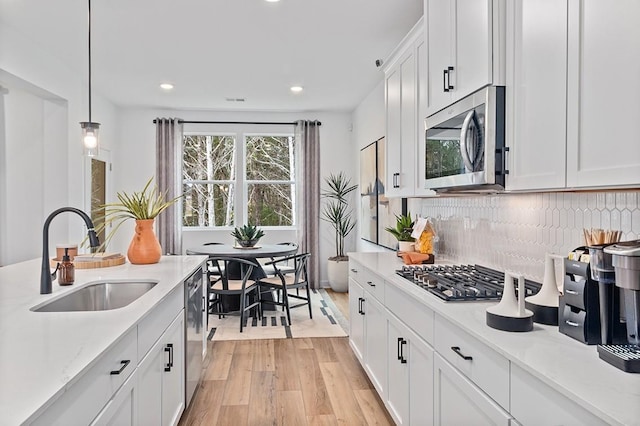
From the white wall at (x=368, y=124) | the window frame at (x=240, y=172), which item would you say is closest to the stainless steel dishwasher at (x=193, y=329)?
the white wall at (x=368, y=124)

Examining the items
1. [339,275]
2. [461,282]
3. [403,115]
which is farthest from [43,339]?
[339,275]

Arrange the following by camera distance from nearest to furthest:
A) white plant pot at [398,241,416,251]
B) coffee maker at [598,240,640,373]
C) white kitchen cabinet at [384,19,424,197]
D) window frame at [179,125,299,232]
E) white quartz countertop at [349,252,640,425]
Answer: white quartz countertop at [349,252,640,425], coffee maker at [598,240,640,373], white kitchen cabinet at [384,19,424,197], white plant pot at [398,241,416,251], window frame at [179,125,299,232]

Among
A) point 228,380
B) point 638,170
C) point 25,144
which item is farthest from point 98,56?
point 638,170

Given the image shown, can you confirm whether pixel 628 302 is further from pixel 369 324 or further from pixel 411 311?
pixel 369 324

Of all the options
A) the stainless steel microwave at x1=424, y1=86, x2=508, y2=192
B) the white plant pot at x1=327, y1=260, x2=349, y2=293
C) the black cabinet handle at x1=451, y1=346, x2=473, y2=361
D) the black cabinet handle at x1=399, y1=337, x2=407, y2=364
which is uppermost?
the stainless steel microwave at x1=424, y1=86, x2=508, y2=192

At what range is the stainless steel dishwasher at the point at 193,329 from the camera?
2.59 meters

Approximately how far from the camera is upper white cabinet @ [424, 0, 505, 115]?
1.88m

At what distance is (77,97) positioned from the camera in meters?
4.82

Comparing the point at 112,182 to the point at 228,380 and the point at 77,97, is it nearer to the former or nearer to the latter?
the point at 77,97

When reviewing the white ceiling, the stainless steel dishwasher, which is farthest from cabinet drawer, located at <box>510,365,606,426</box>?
the white ceiling

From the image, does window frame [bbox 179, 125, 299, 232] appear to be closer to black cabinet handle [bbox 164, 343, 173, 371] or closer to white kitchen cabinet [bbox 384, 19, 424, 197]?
white kitchen cabinet [bbox 384, 19, 424, 197]

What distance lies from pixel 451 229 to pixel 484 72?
147 cm

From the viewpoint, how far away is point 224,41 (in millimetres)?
3855

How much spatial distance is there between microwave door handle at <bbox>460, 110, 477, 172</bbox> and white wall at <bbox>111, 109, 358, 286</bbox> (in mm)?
4504
